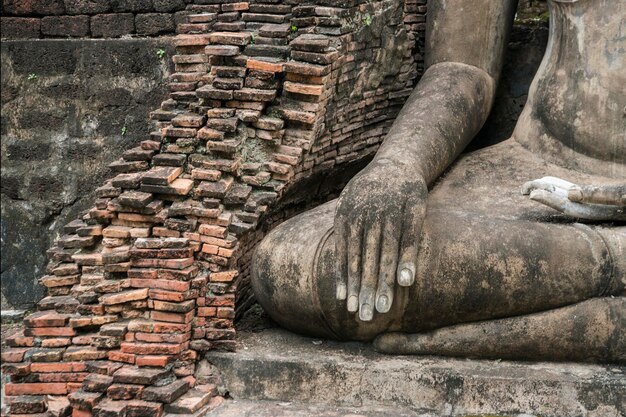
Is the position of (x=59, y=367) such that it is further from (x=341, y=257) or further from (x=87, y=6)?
(x=87, y=6)

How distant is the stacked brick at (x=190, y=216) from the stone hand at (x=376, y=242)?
62 centimetres

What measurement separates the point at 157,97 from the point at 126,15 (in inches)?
21.0

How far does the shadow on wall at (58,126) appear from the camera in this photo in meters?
7.08

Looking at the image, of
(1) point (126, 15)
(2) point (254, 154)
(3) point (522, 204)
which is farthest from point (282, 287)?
(1) point (126, 15)

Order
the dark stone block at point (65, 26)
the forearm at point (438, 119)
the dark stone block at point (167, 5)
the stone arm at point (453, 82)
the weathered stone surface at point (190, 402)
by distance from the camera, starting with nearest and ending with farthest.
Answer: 1. the weathered stone surface at point (190, 402)
2. the forearm at point (438, 119)
3. the stone arm at point (453, 82)
4. the dark stone block at point (167, 5)
5. the dark stone block at point (65, 26)

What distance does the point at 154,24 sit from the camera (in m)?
7.09

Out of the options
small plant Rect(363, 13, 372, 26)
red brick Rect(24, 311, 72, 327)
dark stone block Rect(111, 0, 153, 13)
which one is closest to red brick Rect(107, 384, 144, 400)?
red brick Rect(24, 311, 72, 327)

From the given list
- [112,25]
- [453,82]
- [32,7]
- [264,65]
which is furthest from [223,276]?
[32,7]

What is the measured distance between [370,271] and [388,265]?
0.08m

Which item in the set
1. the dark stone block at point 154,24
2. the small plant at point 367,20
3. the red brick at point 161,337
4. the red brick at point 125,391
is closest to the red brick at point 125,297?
the red brick at point 161,337

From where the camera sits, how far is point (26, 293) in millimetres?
7383

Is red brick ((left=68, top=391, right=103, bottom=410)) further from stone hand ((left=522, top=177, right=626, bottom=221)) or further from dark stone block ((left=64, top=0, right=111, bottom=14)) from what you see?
dark stone block ((left=64, top=0, right=111, bottom=14))

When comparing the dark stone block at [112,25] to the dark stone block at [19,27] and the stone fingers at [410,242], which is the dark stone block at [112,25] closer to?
the dark stone block at [19,27]

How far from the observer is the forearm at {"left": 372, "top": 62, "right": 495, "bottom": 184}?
5840mm
